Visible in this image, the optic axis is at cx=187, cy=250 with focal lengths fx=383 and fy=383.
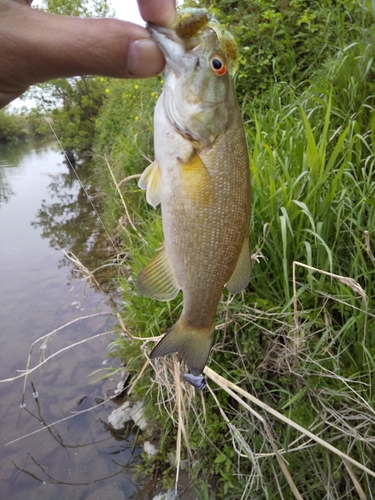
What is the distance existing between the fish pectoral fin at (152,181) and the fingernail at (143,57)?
31cm

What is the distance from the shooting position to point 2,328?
235 inches

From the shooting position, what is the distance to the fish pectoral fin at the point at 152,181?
4.66ft

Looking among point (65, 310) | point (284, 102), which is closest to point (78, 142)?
point (65, 310)

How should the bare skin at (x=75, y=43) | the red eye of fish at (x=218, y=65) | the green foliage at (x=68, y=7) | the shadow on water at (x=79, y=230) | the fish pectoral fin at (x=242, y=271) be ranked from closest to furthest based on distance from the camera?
1. the bare skin at (x=75, y=43)
2. the red eye of fish at (x=218, y=65)
3. the fish pectoral fin at (x=242, y=271)
4. the shadow on water at (x=79, y=230)
5. the green foliage at (x=68, y=7)

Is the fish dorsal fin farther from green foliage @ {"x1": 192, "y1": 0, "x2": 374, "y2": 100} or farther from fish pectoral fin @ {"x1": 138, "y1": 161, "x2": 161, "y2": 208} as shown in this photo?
green foliage @ {"x1": 192, "y1": 0, "x2": 374, "y2": 100}

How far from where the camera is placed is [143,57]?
1231 mm

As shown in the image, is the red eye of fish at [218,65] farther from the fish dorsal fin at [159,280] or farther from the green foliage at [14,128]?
the green foliage at [14,128]

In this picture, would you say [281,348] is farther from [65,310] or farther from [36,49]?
[65,310]

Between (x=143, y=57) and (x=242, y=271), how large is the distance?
0.83 m

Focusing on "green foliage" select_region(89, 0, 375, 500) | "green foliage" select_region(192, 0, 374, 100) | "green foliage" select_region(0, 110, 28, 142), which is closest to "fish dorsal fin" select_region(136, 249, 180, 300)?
"green foliage" select_region(89, 0, 375, 500)

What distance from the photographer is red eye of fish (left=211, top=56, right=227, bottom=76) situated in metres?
1.37

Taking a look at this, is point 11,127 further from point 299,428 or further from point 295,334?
point 299,428

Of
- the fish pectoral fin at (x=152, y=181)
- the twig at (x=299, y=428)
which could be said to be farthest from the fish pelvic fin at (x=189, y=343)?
the twig at (x=299, y=428)

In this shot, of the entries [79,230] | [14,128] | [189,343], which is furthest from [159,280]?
[14,128]
